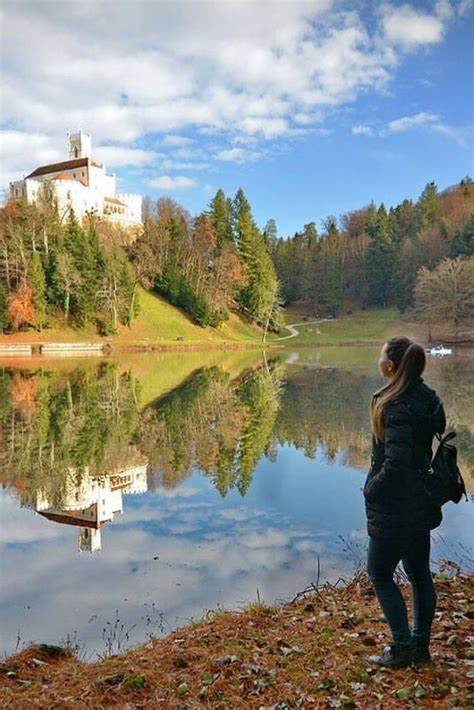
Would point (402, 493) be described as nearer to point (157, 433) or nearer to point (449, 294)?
point (157, 433)

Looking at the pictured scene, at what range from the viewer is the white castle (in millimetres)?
74750

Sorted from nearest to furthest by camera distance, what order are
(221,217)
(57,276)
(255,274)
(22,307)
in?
(22,307) < (57,276) < (255,274) < (221,217)

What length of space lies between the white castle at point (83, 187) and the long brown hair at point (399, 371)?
7344 cm

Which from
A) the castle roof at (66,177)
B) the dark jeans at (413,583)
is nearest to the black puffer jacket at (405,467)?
the dark jeans at (413,583)

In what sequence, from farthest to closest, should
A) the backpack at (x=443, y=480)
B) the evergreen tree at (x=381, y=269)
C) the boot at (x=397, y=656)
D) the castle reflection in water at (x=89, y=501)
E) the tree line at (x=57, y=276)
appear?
the evergreen tree at (x=381, y=269)
the tree line at (x=57, y=276)
the castle reflection in water at (x=89, y=501)
the boot at (x=397, y=656)
the backpack at (x=443, y=480)

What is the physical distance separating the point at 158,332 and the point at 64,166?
140 ft

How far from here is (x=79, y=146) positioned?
88375 mm

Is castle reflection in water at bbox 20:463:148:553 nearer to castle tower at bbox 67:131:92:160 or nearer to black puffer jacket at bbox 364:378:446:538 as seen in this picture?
black puffer jacket at bbox 364:378:446:538

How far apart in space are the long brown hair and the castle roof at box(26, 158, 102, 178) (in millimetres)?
86711

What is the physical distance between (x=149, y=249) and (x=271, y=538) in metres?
58.8

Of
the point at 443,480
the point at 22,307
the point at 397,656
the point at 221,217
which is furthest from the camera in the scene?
the point at 221,217

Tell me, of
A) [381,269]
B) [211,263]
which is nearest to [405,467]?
[211,263]

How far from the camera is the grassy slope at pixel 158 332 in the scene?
50.8 m

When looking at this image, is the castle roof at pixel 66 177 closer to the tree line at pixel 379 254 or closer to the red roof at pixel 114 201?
the red roof at pixel 114 201
